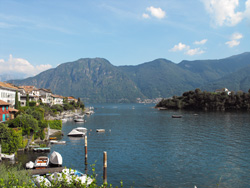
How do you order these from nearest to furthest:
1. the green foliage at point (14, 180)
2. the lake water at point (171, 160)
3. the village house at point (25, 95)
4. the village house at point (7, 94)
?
1. the green foliage at point (14, 180)
2. the lake water at point (171, 160)
3. the village house at point (7, 94)
4. the village house at point (25, 95)

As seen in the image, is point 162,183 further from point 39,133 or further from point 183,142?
point 39,133

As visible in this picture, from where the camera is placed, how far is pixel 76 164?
42.2 m

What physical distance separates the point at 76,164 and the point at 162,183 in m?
17.2

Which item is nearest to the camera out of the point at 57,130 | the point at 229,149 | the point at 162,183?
the point at 162,183

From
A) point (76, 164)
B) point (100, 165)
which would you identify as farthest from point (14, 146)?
point (100, 165)

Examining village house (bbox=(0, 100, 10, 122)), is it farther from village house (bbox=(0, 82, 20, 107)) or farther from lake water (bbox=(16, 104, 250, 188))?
lake water (bbox=(16, 104, 250, 188))

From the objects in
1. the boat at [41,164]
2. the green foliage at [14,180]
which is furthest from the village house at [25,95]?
the green foliage at [14,180]

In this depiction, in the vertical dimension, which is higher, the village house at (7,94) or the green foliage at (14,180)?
the village house at (7,94)

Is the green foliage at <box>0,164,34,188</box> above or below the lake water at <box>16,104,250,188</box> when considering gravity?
above

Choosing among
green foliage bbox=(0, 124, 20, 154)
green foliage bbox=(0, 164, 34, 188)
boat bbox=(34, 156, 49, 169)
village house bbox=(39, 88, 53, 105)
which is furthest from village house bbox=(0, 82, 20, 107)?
green foliage bbox=(0, 164, 34, 188)

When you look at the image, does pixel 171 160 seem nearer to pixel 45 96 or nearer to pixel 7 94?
pixel 7 94

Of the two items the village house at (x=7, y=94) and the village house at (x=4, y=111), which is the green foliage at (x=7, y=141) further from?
the village house at (x=7, y=94)

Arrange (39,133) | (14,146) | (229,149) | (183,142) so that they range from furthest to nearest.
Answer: (183,142)
(39,133)
(229,149)
(14,146)

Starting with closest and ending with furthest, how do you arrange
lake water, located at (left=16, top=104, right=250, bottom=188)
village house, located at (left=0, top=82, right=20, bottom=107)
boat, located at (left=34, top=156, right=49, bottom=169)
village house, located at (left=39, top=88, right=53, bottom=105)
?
lake water, located at (left=16, top=104, right=250, bottom=188) → boat, located at (left=34, top=156, right=49, bottom=169) → village house, located at (left=0, top=82, right=20, bottom=107) → village house, located at (left=39, top=88, right=53, bottom=105)
